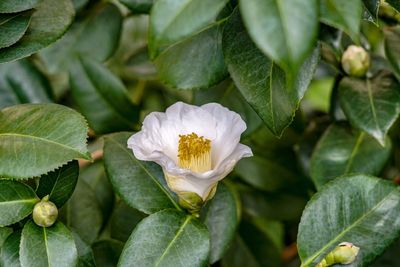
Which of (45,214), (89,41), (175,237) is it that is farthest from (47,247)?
(89,41)

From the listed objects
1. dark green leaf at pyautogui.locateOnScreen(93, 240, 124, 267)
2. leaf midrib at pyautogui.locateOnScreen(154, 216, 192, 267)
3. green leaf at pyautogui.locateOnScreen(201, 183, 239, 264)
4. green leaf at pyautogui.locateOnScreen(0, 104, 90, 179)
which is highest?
green leaf at pyautogui.locateOnScreen(0, 104, 90, 179)

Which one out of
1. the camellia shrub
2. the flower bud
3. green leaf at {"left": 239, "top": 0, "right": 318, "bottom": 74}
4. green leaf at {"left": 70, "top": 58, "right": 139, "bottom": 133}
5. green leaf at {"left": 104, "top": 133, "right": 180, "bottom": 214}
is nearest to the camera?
green leaf at {"left": 239, "top": 0, "right": 318, "bottom": 74}

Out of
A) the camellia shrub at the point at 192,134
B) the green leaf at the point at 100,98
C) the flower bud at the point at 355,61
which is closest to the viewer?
the camellia shrub at the point at 192,134

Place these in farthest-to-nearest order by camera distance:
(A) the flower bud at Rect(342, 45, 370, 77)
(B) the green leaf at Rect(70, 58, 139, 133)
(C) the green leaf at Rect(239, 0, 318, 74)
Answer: (B) the green leaf at Rect(70, 58, 139, 133) < (A) the flower bud at Rect(342, 45, 370, 77) < (C) the green leaf at Rect(239, 0, 318, 74)

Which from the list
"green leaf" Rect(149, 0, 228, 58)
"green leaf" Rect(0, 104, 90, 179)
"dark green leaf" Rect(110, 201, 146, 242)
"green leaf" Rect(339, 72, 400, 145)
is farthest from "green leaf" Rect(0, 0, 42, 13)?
"green leaf" Rect(339, 72, 400, 145)

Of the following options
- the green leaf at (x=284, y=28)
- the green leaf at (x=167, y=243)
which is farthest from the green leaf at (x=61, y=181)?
the green leaf at (x=284, y=28)

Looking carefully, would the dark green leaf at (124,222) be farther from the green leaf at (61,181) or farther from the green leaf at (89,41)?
the green leaf at (89,41)

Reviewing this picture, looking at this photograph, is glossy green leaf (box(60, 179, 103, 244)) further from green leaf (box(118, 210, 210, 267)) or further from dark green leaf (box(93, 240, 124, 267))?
green leaf (box(118, 210, 210, 267))
